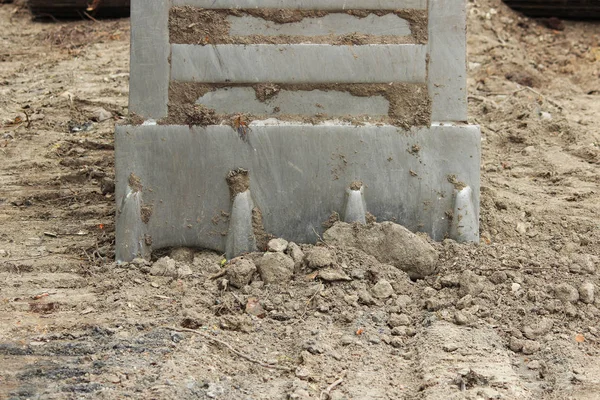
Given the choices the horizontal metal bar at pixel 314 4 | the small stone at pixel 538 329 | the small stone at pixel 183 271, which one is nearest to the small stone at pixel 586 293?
the small stone at pixel 538 329

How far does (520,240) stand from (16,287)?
2278 millimetres

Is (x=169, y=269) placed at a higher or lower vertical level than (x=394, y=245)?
lower

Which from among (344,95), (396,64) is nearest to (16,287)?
(344,95)

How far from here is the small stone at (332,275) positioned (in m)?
3.50

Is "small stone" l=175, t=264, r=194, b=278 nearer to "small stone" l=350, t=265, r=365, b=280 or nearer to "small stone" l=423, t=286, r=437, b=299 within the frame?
"small stone" l=350, t=265, r=365, b=280

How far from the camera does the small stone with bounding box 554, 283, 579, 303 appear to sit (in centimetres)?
342

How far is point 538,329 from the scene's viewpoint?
128 inches

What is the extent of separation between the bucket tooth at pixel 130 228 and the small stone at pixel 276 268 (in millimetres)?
573

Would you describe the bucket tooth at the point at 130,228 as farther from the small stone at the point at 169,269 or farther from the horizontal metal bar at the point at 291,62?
the horizontal metal bar at the point at 291,62

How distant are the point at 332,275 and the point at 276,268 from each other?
238 millimetres

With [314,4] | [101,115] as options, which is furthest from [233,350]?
[101,115]

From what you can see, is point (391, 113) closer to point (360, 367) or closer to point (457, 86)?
point (457, 86)

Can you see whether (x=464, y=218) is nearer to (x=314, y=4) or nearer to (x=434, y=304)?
(x=434, y=304)

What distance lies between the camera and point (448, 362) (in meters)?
3.02
